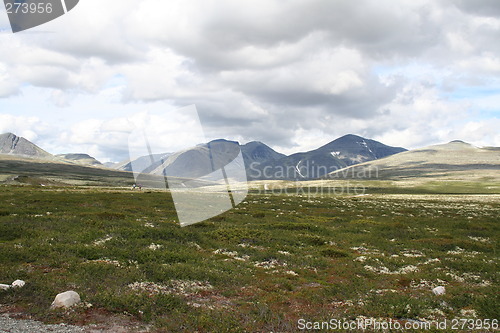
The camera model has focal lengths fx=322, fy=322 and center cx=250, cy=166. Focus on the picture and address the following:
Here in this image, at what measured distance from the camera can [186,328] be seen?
9.86m

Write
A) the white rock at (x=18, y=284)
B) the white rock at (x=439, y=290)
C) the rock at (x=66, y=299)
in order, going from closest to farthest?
the rock at (x=66, y=299)
the white rock at (x=18, y=284)
the white rock at (x=439, y=290)

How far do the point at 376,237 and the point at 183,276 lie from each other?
2016 centimetres

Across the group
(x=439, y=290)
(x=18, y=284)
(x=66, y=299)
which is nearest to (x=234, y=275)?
(x=66, y=299)

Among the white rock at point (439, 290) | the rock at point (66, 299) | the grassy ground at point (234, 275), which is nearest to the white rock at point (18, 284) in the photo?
the grassy ground at point (234, 275)

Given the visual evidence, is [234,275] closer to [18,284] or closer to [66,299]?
[66,299]

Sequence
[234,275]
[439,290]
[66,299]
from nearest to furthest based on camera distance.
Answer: [66,299] → [439,290] → [234,275]

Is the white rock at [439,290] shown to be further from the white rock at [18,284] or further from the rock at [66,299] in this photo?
the white rock at [18,284]

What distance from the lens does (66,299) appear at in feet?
34.8

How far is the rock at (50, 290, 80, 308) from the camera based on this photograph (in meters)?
10.5

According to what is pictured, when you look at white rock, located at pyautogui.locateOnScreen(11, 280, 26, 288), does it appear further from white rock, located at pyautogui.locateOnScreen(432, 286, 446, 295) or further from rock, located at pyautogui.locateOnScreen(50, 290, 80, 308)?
white rock, located at pyautogui.locateOnScreen(432, 286, 446, 295)

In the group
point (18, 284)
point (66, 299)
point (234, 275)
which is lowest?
point (234, 275)

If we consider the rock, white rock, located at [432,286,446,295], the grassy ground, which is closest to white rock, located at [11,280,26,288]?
the grassy ground

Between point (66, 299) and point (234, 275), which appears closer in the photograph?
point (66, 299)

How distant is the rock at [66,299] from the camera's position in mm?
10465
